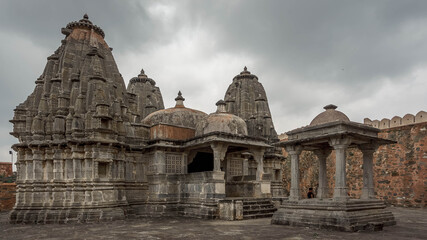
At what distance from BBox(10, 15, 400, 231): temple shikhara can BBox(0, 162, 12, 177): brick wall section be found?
1550 cm

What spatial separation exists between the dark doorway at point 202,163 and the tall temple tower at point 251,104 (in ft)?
15.3

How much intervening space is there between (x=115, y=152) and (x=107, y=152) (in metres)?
0.54

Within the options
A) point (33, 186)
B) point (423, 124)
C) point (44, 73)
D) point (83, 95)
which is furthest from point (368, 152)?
point (44, 73)

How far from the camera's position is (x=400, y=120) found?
22734 mm

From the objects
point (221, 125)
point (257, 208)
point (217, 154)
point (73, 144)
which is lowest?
point (257, 208)

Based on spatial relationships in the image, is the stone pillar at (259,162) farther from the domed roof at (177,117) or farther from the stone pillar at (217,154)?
the domed roof at (177,117)

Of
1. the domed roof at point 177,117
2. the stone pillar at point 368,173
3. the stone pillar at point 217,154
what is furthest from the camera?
the domed roof at point 177,117

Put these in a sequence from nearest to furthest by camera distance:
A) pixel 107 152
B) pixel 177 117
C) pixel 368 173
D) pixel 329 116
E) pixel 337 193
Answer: pixel 337 193 < pixel 329 116 < pixel 368 173 < pixel 107 152 < pixel 177 117

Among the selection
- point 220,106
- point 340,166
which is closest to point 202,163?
point 220,106

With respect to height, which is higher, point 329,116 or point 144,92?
point 144,92

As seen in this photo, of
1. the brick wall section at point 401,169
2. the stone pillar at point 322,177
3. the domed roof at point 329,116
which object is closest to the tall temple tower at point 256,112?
the brick wall section at point 401,169

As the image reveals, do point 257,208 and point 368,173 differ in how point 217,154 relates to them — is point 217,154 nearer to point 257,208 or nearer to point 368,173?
point 257,208

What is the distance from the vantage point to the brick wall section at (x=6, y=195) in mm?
23812

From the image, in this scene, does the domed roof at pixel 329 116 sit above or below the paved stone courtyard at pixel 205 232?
above
